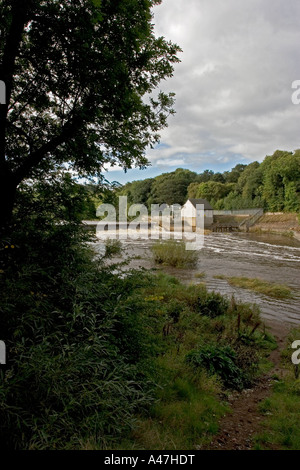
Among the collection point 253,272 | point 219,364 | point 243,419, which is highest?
point 219,364

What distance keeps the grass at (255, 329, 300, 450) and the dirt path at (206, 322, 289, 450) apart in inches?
4.5

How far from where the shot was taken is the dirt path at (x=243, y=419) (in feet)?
10.6

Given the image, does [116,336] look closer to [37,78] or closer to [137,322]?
[137,322]

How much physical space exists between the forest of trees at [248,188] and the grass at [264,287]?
86.7ft

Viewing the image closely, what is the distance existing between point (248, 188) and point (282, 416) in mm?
71548

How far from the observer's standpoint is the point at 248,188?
229ft

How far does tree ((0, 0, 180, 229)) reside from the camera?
142 inches

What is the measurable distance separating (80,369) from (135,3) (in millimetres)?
4738

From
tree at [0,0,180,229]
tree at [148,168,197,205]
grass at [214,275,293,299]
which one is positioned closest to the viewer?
tree at [0,0,180,229]

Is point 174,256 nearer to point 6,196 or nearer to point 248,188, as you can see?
point 6,196

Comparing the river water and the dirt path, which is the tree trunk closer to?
the river water

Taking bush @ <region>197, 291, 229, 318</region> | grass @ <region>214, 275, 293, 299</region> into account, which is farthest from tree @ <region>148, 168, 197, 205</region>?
bush @ <region>197, 291, 229, 318</region>

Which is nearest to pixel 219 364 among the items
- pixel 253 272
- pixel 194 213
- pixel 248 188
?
pixel 253 272

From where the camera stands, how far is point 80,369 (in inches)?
107
